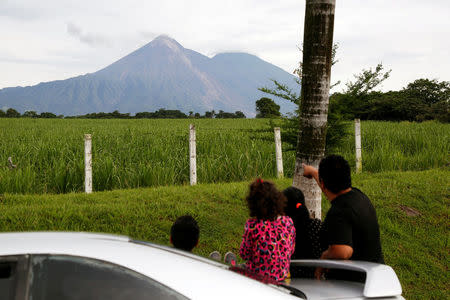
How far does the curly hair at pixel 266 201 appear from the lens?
9.68 ft

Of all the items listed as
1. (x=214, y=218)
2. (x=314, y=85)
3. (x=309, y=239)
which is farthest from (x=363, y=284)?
(x=214, y=218)

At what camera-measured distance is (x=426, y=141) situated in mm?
15180

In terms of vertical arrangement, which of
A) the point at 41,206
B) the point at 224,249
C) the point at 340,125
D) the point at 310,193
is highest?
the point at 340,125

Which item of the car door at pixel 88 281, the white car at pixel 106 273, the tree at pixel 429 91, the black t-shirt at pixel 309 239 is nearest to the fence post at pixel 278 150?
the black t-shirt at pixel 309 239

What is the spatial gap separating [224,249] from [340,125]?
153 inches

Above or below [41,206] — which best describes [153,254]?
above

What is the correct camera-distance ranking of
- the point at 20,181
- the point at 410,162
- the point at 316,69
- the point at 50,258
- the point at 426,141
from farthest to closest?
1. the point at 426,141
2. the point at 410,162
3. the point at 20,181
4. the point at 316,69
5. the point at 50,258

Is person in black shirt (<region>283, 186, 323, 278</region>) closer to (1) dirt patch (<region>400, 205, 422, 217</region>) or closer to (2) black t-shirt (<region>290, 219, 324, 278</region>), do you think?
(2) black t-shirt (<region>290, 219, 324, 278</region>)

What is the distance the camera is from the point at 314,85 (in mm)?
5172

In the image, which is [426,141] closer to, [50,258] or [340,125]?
[340,125]

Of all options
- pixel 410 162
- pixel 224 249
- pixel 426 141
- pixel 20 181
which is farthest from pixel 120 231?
pixel 426 141

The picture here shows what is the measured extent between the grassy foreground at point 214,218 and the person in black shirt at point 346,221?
8.04 feet

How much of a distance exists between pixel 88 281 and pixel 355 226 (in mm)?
2121

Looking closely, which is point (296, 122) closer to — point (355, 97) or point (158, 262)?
point (355, 97)
